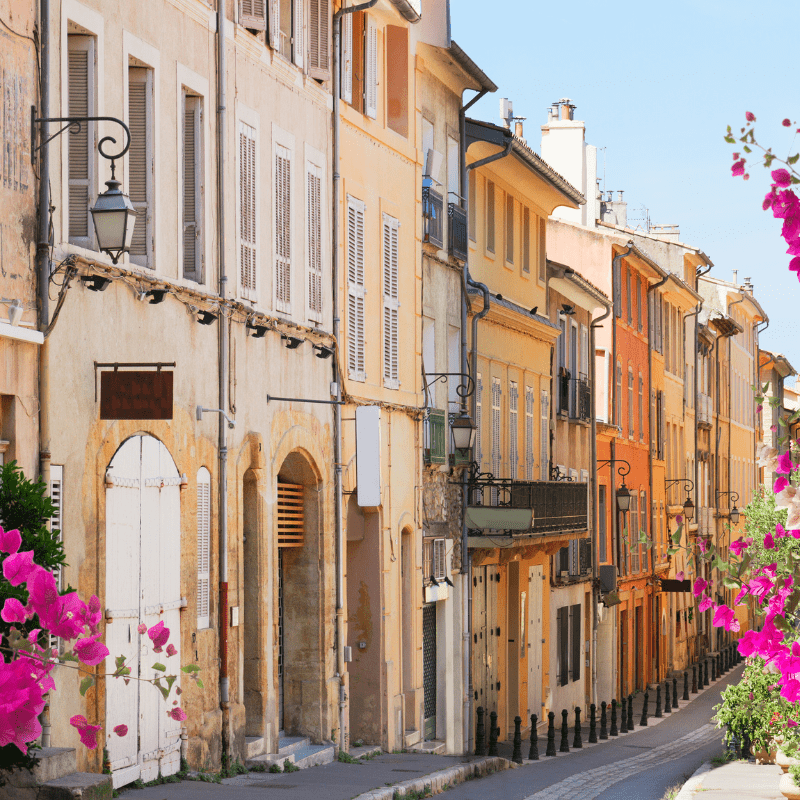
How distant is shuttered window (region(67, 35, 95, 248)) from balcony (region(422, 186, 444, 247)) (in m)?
11.2

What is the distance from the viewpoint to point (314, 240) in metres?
17.9

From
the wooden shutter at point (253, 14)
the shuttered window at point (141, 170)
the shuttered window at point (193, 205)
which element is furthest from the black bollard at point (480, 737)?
the shuttered window at point (141, 170)

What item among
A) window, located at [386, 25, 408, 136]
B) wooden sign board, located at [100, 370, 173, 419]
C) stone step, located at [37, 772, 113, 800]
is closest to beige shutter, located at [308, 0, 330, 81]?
window, located at [386, 25, 408, 136]

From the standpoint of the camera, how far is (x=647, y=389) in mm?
43812

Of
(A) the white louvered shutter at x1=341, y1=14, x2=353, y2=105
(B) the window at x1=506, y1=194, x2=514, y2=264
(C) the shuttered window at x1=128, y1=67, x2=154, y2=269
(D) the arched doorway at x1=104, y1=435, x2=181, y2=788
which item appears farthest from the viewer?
(B) the window at x1=506, y1=194, x2=514, y2=264

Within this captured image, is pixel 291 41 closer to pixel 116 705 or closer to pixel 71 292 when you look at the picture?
pixel 71 292

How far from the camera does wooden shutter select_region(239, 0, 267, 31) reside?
15719mm

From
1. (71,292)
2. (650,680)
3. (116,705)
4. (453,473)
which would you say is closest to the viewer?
(71,292)

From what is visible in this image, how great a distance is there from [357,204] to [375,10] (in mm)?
2967

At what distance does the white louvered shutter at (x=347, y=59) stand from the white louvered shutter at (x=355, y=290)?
1.34m

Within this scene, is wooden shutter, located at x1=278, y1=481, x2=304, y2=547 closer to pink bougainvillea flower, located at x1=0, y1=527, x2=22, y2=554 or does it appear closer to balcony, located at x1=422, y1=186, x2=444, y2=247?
balcony, located at x1=422, y1=186, x2=444, y2=247

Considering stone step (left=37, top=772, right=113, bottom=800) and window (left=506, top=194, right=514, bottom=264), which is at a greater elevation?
window (left=506, top=194, right=514, bottom=264)

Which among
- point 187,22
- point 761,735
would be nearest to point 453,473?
point 761,735

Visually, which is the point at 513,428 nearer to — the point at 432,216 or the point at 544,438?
the point at 544,438
